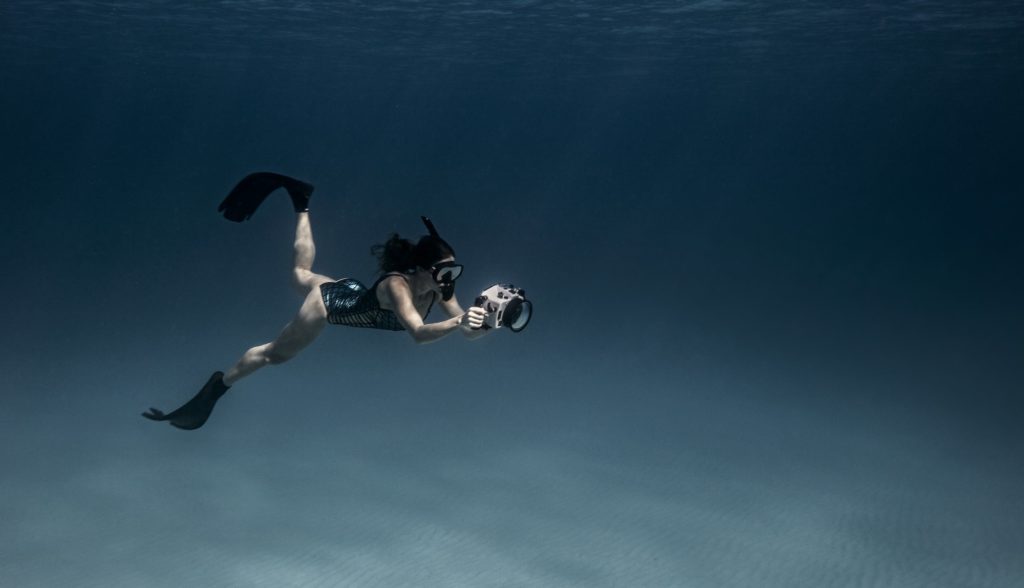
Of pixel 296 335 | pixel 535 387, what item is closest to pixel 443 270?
pixel 296 335

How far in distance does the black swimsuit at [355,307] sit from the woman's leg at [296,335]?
0.28 feet

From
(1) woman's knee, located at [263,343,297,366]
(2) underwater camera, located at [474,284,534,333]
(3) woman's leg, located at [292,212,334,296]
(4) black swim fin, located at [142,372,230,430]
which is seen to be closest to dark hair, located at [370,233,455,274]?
(2) underwater camera, located at [474,284,534,333]

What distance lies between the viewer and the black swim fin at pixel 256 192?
20.5 ft

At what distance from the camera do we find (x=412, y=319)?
4945 millimetres

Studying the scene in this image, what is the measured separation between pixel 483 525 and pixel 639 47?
22.2 m

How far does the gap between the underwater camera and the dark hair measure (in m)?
0.74

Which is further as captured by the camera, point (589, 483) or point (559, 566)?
point (589, 483)

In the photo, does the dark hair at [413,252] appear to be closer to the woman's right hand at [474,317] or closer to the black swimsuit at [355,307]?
the black swimsuit at [355,307]

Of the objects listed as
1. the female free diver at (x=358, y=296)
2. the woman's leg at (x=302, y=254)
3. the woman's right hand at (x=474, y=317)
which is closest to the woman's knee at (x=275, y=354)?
the female free diver at (x=358, y=296)

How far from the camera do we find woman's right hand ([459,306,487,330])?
4.32 m

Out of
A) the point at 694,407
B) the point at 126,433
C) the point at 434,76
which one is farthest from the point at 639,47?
the point at 126,433

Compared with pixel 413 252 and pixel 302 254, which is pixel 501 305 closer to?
pixel 413 252

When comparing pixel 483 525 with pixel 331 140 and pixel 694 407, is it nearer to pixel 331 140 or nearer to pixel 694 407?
pixel 694 407

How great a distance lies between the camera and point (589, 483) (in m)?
10.9
